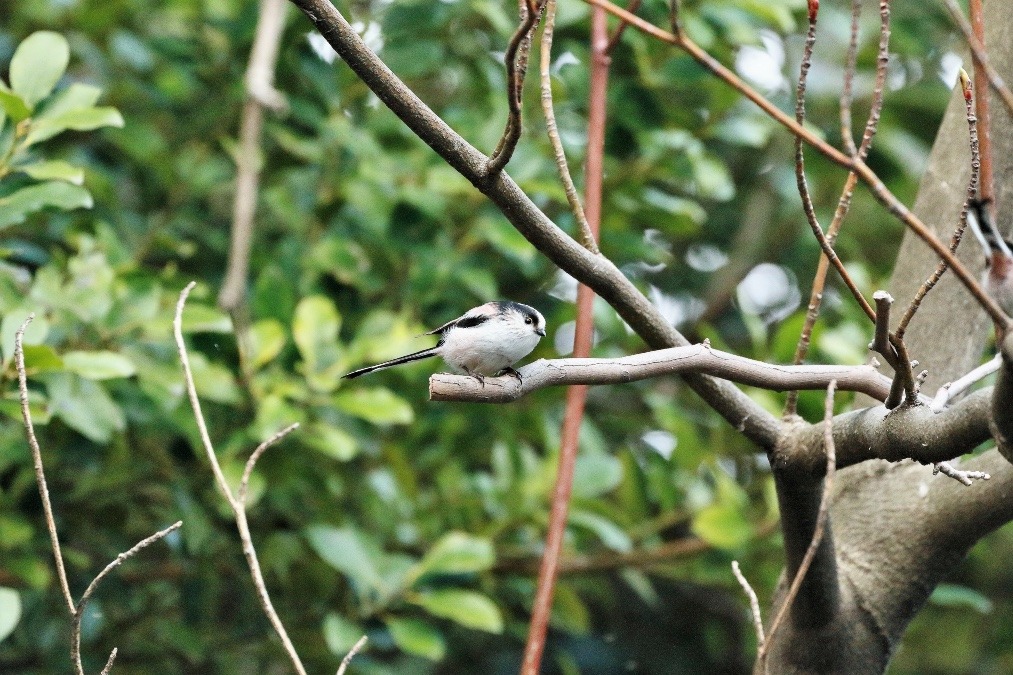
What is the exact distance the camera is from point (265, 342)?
3.18 metres

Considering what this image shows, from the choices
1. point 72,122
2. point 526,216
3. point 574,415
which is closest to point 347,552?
point 574,415

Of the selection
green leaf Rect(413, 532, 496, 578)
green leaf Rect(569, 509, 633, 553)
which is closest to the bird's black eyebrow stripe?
green leaf Rect(413, 532, 496, 578)

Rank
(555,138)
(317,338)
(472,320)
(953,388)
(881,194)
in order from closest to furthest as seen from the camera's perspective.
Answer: (881,194) → (953,388) → (555,138) → (472,320) → (317,338)

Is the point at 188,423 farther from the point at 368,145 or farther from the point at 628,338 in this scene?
the point at 628,338

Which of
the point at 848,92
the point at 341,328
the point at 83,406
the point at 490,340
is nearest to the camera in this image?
the point at 848,92

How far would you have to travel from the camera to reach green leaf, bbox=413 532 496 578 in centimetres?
323

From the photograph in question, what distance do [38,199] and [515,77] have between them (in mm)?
1598

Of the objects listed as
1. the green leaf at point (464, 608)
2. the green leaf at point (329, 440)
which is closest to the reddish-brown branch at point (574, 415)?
the green leaf at point (464, 608)

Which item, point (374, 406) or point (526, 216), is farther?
point (374, 406)

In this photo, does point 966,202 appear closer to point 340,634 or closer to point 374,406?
point 374,406

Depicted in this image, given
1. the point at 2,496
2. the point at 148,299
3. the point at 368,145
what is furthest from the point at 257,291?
the point at 2,496

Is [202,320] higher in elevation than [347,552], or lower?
higher

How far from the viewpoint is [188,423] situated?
3104 millimetres

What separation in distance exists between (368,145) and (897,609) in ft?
7.26
